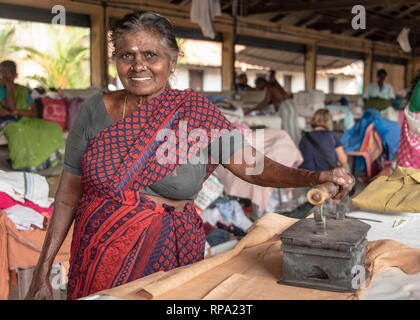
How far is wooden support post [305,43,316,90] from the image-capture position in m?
9.69

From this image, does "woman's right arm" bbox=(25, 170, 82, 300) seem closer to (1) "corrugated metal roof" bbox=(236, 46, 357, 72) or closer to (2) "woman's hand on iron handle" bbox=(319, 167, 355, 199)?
(2) "woman's hand on iron handle" bbox=(319, 167, 355, 199)

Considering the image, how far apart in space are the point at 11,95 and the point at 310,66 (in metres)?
6.70

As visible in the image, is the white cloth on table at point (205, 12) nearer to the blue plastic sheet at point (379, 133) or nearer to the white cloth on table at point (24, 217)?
the blue plastic sheet at point (379, 133)

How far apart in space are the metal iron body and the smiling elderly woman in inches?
7.6

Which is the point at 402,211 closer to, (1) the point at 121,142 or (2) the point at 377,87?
(1) the point at 121,142

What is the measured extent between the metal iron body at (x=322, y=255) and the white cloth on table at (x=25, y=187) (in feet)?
6.55

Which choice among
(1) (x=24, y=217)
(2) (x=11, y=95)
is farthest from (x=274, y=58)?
(1) (x=24, y=217)

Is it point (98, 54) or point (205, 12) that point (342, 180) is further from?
point (98, 54)

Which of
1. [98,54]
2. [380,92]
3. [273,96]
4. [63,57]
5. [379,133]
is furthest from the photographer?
[63,57]

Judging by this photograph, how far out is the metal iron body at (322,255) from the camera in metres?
1.14

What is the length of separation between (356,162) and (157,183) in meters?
5.05

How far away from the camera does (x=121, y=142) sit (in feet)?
4.69

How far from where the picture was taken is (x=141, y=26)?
57.0 inches

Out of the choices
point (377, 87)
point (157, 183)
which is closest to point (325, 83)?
point (377, 87)
